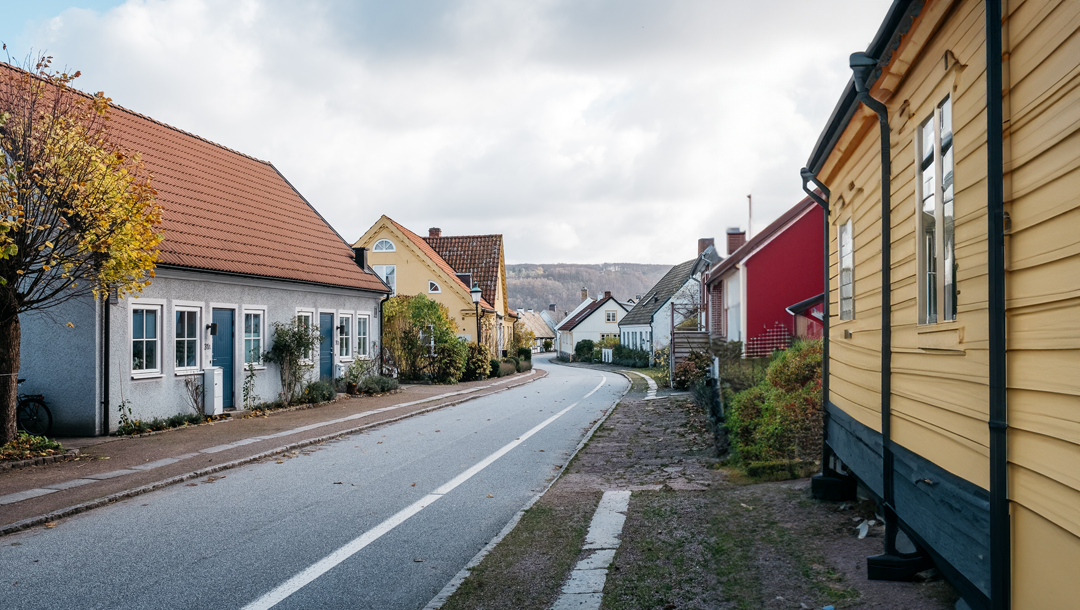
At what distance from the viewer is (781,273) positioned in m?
23.4

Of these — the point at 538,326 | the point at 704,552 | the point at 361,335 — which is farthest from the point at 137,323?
the point at 538,326

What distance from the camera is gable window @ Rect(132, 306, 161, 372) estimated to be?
15.0 m

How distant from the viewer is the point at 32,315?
47.3 ft

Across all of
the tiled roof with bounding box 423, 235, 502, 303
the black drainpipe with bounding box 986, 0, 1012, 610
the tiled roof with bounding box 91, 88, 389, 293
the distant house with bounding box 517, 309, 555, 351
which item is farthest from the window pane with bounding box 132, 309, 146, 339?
the distant house with bounding box 517, 309, 555, 351

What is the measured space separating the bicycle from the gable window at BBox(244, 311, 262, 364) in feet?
16.3

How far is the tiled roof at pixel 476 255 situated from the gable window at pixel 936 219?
145 feet

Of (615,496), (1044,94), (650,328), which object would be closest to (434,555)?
(615,496)

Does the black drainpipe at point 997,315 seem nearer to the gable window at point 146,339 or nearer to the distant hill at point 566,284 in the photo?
the gable window at point 146,339

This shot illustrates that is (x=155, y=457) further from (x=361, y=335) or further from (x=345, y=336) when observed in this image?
(x=361, y=335)

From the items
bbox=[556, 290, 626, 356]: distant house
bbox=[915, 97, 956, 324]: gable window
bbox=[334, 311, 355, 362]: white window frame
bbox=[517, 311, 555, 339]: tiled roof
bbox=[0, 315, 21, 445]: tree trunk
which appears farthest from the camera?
bbox=[517, 311, 555, 339]: tiled roof

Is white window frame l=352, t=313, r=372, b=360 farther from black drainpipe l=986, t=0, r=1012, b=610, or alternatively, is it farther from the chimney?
black drainpipe l=986, t=0, r=1012, b=610

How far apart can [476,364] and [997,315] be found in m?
31.3

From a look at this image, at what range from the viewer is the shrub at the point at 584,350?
71600 mm

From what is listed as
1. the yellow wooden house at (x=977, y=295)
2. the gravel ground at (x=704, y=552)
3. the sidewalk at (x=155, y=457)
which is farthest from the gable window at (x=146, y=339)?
the yellow wooden house at (x=977, y=295)
